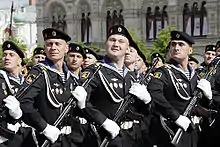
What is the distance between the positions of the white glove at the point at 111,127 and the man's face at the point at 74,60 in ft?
9.30

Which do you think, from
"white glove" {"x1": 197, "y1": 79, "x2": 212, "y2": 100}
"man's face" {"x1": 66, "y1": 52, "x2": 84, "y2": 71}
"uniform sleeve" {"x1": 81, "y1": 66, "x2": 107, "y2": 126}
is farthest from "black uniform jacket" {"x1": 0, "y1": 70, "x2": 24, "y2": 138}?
"white glove" {"x1": 197, "y1": 79, "x2": 212, "y2": 100}

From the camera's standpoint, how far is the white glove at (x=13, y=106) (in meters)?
7.07

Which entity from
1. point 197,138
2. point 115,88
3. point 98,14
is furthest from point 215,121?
point 98,14

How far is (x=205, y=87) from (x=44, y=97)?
7.22ft

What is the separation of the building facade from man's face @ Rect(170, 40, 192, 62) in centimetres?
3461

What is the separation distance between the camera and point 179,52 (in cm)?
831

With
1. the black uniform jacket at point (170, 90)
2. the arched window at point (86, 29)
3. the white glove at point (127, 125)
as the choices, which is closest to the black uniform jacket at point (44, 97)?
the white glove at point (127, 125)

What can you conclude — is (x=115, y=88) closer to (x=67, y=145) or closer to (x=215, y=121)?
(x=67, y=145)

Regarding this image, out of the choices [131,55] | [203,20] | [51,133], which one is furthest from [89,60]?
[203,20]

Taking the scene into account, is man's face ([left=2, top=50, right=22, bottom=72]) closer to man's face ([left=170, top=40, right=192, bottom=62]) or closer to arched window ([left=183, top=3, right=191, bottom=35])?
man's face ([left=170, top=40, right=192, bottom=62])

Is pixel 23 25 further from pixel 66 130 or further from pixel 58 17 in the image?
pixel 66 130

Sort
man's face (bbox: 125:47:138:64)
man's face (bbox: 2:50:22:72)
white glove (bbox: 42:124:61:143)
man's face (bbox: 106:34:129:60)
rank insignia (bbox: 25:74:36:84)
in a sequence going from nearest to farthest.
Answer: white glove (bbox: 42:124:61:143) < rank insignia (bbox: 25:74:36:84) < man's face (bbox: 106:34:129:60) < man's face (bbox: 2:50:22:72) < man's face (bbox: 125:47:138:64)

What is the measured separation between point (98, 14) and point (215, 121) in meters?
38.9

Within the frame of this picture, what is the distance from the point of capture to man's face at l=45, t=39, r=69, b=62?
7754 millimetres
